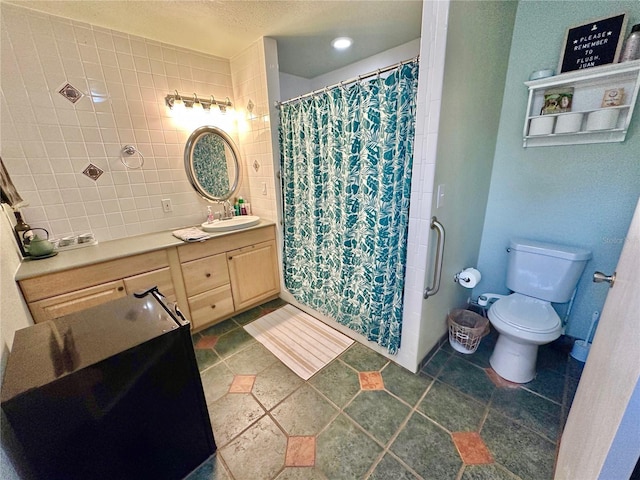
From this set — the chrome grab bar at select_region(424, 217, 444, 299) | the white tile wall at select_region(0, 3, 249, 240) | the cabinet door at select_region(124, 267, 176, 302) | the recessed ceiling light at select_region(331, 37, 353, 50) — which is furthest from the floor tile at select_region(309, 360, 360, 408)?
the recessed ceiling light at select_region(331, 37, 353, 50)

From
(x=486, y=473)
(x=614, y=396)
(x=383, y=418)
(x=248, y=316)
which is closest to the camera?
(x=614, y=396)

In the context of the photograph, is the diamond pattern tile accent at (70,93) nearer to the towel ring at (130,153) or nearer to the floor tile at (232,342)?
the towel ring at (130,153)

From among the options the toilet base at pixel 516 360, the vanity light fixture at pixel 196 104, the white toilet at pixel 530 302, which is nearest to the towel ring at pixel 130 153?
the vanity light fixture at pixel 196 104

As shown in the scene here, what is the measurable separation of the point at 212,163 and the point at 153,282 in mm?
1217

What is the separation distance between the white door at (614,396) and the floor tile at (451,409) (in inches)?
19.0

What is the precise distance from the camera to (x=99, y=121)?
A: 185 cm

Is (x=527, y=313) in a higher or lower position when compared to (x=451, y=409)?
higher

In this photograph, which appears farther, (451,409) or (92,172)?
(92,172)

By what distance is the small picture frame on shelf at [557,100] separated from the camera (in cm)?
154

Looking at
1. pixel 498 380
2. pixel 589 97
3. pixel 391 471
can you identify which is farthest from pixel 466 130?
pixel 391 471

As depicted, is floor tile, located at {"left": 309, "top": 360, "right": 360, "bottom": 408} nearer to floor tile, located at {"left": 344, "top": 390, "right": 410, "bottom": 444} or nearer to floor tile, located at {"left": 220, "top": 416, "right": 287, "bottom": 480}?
floor tile, located at {"left": 344, "top": 390, "right": 410, "bottom": 444}

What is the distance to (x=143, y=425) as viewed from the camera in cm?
97

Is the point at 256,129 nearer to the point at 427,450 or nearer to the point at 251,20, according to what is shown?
the point at 251,20

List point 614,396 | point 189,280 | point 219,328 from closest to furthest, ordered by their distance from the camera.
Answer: point 614,396
point 189,280
point 219,328
